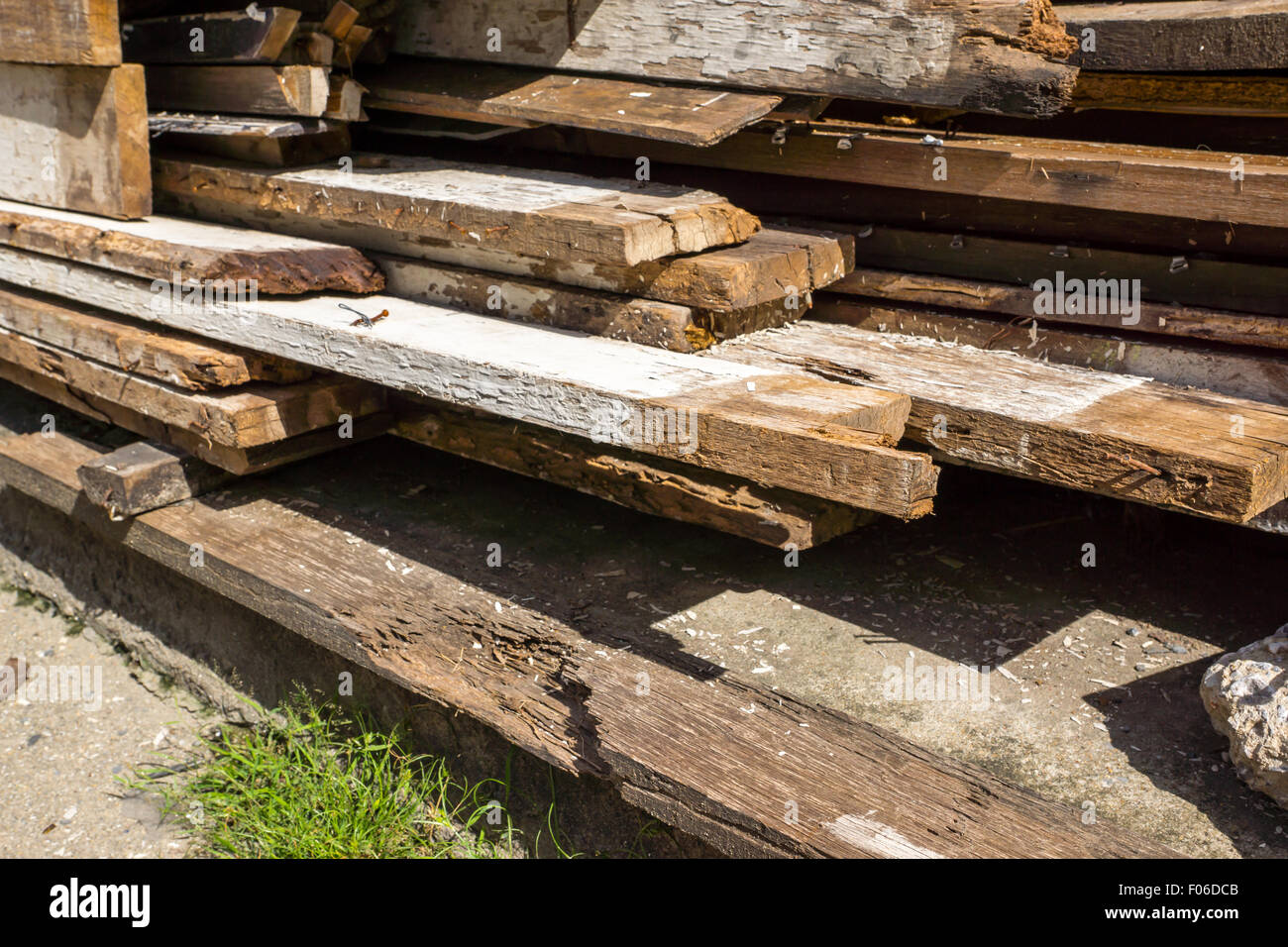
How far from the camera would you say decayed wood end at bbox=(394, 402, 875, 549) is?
8.78 feet

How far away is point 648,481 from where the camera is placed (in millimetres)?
2857

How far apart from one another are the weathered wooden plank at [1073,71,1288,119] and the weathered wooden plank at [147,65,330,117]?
2.26 metres

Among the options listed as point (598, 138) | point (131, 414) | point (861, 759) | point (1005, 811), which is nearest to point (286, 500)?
point (131, 414)

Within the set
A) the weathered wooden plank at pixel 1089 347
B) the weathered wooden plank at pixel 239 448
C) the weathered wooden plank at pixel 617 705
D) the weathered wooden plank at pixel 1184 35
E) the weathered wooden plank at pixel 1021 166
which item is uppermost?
the weathered wooden plank at pixel 1184 35

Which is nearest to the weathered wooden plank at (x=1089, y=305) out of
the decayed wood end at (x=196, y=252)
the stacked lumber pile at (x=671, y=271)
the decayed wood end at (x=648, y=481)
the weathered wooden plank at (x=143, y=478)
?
the stacked lumber pile at (x=671, y=271)

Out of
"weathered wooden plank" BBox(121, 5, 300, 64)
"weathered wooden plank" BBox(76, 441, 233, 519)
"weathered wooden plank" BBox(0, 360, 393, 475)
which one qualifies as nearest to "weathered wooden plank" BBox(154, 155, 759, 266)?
"weathered wooden plank" BBox(121, 5, 300, 64)

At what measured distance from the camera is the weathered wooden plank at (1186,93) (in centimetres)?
266

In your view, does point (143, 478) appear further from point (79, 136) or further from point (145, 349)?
point (79, 136)

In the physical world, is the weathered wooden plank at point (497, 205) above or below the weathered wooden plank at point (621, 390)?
above

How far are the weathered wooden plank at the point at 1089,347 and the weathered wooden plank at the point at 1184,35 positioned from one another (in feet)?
2.07

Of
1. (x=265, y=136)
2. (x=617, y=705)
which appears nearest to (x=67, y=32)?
(x=265, y=136)

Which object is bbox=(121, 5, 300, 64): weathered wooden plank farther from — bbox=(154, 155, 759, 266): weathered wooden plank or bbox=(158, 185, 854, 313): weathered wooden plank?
bbox=(158, 185, 854, 313): weathered wooden plank

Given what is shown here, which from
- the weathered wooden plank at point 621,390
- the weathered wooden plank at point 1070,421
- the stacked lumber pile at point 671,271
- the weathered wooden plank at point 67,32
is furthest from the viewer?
the weathered wooden plank at point 67,32

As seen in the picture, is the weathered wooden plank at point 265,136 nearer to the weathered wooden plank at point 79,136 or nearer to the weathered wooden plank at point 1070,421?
the weathered wooden plank at point 79,136
